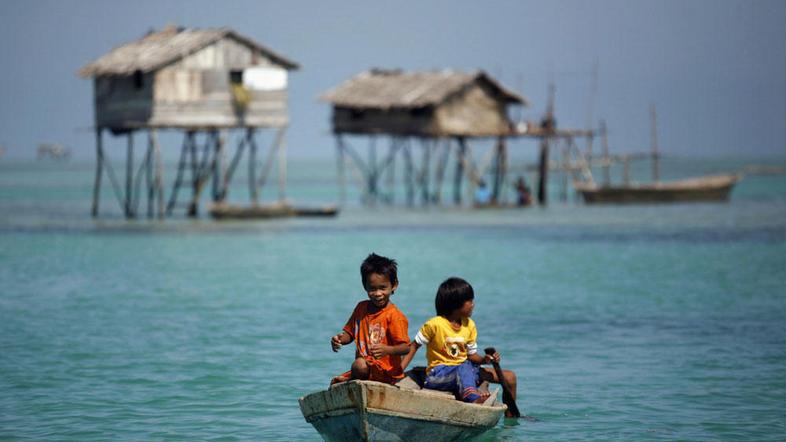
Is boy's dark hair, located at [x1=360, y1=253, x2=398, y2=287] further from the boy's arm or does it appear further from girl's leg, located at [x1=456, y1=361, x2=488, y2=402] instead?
girl's leg, located at [x1=456, y1=361, x2=488, y2=402]

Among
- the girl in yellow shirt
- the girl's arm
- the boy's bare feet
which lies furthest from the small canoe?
the girl's arm

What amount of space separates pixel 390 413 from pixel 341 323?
9.84 meters

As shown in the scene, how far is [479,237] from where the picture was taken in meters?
36.2

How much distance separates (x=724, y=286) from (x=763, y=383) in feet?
31.6

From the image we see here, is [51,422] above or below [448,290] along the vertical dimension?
below

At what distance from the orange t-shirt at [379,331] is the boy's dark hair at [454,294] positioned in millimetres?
370

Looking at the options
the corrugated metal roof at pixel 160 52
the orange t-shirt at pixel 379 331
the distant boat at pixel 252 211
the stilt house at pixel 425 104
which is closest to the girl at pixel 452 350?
the orange t-shirt at pixel 379 331

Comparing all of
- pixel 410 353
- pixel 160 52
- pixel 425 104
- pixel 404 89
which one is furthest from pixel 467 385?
pixel 404 89

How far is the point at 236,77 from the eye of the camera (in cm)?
4106

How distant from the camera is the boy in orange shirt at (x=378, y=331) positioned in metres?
9.30

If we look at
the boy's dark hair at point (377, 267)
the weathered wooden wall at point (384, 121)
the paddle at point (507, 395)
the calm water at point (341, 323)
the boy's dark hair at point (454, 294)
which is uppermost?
the weathered wooden wall at point (384, 121)

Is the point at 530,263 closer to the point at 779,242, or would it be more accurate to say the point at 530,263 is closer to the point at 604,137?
the point at 779,242

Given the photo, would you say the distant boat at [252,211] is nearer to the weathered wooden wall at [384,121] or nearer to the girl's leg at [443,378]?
the weathered wooden wall at [384,121]

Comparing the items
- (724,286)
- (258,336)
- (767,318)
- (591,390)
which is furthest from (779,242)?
(591,390)
